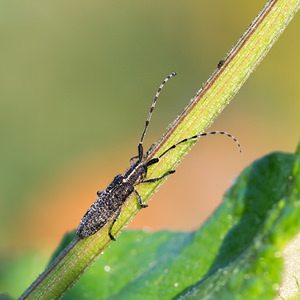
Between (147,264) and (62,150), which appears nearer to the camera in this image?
(147,264)

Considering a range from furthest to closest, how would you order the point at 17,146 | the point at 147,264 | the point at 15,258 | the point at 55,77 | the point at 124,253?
the point at 55,77
the point at 17,146
the point at 15,258
the point at 124,253
the point at 147,264

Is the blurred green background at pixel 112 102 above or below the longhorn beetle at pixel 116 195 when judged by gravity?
above

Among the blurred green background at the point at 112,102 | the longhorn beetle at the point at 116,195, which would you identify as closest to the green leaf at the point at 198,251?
the longhorn beetle at the point at 116,195

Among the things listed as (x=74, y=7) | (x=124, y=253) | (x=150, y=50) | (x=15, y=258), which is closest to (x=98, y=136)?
(x=150, y=50)

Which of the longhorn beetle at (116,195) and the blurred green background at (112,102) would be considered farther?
the blurred green background at (112,102)

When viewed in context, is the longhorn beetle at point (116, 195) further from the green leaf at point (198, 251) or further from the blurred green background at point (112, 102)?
the blurred green background at point (112, 102)

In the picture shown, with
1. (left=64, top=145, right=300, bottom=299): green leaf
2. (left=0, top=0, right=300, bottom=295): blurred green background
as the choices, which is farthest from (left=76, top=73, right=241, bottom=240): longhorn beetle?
(left=0, top=0, right=300, bottom=295): blurred green background

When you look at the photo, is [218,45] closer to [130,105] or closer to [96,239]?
[130,105]
